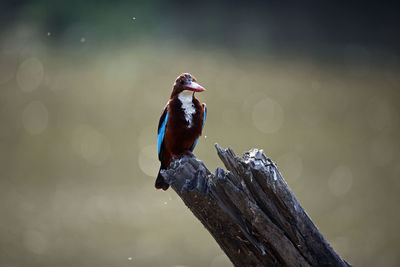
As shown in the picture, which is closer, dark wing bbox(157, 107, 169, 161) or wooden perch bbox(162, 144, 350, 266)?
wooden perch bbox(162, 144, 350, 266)

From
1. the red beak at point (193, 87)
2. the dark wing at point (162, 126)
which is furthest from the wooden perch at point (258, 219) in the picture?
the dark wing at point (162, 126)

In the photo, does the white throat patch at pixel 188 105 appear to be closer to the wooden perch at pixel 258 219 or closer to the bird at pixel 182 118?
the bird at pixel 182 118

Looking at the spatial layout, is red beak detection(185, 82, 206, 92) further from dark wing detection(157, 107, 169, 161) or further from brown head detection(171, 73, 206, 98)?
dark wing detection(157, 107, 169, 161)

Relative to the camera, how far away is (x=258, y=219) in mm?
1152

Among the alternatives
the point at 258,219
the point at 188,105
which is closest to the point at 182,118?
the point at 188,105

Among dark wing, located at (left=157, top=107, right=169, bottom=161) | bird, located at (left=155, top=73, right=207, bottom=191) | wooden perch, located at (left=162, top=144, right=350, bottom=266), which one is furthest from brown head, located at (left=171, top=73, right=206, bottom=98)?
wooden perch, located at (left=162, top=144, right=350, bottom=266)

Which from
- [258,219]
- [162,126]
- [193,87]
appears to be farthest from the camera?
[162,126]

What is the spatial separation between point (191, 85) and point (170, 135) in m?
0.21

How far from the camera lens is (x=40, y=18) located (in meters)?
4.79

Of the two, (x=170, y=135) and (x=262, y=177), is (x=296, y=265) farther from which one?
(x=170, y=135)

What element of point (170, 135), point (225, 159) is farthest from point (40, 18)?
point (225, 159)

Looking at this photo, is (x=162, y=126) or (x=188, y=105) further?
(x=162, y=126)

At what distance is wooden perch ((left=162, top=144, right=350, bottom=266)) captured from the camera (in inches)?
45.7

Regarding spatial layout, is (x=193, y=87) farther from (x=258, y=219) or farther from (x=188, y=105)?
(x=258, y=219)
